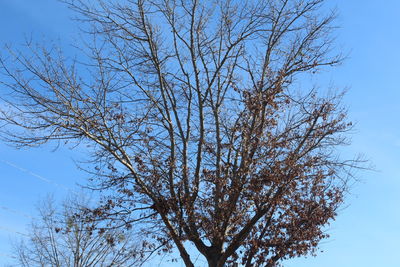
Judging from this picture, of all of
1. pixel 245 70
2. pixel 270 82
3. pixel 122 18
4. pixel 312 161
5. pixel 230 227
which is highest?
pixel 122 18

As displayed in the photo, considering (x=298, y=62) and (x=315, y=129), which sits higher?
(x=298, y=62)

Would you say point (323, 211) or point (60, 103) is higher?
point (60, 103)

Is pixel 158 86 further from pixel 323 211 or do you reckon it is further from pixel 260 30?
pixel 323 211

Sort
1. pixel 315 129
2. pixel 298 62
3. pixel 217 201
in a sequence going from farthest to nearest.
A: 1. pixel 298 62
2. pixel 315 129
3. pixel 217 201

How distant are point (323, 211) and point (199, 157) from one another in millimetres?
3431

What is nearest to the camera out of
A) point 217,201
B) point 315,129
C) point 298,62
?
point 217,201

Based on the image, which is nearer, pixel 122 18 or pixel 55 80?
pixel 55 80

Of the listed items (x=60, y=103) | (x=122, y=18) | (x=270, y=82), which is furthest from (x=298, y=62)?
(x=60, y=103)

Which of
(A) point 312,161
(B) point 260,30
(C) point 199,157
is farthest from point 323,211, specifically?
(B) point 260,30

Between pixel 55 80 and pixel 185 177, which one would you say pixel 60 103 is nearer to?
pixel 55 80

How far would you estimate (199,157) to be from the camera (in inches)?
455

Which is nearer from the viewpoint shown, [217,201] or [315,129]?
[217,201]

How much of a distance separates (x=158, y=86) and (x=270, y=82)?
300 cm

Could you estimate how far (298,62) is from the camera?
12.3 m
